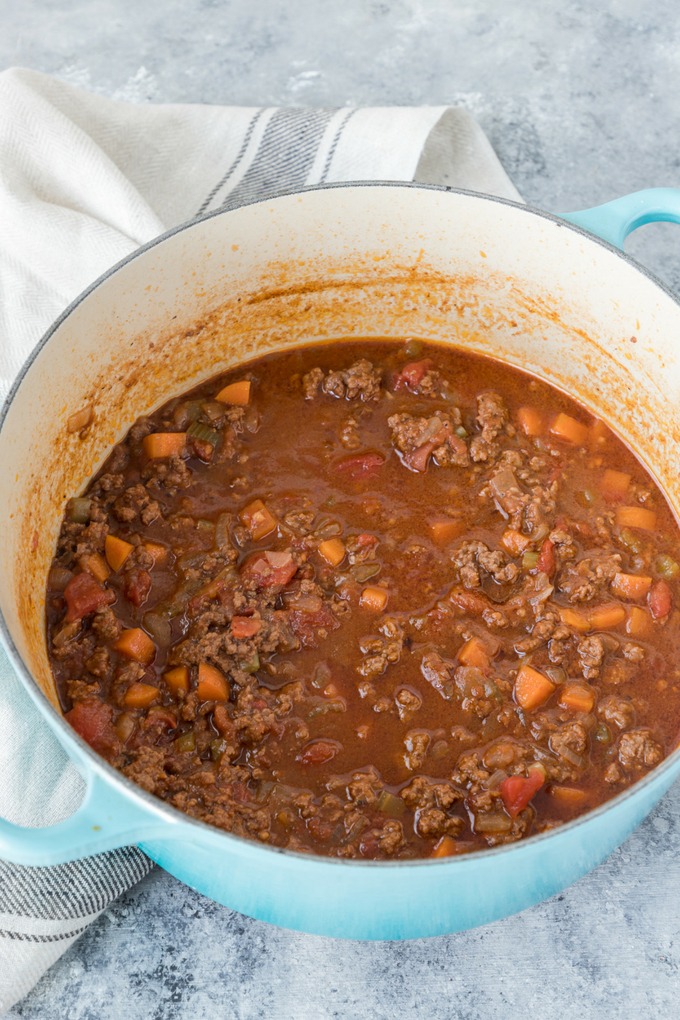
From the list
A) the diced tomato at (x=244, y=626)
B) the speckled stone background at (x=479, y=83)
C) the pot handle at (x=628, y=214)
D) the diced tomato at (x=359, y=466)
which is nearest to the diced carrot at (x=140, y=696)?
the diced tomato at (x=244, y=626)

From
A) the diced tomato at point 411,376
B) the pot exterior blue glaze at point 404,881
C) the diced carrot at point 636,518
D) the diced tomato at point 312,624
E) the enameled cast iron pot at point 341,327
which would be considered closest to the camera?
the pot exterior blue glaze at point 404,881

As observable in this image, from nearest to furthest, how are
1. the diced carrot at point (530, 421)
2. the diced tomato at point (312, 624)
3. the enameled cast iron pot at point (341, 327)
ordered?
1. the enameled cast iron pot at point (341, 327)
2. the diced tomato at point (312, 624)
3. the diced carrot at point (530, 421)

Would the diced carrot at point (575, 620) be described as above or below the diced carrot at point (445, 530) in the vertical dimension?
below

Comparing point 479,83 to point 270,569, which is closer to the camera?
point 270,569

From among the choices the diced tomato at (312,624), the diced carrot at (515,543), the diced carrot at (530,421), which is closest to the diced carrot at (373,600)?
the diced tomato at (312,624)

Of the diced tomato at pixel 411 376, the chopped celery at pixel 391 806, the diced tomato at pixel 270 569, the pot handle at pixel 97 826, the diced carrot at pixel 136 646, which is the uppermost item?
the pot handle at pixel 97 826

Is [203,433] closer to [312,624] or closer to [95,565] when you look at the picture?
[95,565]

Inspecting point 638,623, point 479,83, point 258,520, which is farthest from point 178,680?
point 479,83

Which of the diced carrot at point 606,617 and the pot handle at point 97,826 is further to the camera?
the diced carrot at point 606,617

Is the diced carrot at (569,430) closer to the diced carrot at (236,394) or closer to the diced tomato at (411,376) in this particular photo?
the diced tomato at (411,376)
